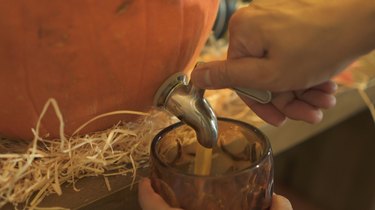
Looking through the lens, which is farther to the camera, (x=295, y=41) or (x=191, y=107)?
(x=191, y=107)

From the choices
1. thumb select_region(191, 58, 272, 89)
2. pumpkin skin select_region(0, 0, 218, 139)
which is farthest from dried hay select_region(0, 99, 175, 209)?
thumb select_region(191, 58, 272, 89)

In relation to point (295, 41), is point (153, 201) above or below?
below

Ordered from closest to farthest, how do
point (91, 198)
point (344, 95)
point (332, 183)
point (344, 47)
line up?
point (344, 47)
point (91, 198)
point (344, 95)
point (332, 183)

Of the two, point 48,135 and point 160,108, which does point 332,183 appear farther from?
point 48,135

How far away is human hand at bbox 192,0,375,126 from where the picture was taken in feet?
1.35

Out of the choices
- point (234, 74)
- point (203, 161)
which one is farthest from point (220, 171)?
point (234, 74)

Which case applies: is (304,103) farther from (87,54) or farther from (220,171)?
(87,54)

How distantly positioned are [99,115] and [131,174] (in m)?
0.08

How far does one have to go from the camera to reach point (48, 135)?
549 mm

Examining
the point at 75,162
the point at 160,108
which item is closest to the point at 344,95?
the point at 160,108

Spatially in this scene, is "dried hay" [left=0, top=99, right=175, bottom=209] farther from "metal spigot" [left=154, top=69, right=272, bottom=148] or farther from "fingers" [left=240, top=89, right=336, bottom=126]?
"fingers" [left=240, top=89, right=336, bottom=126]

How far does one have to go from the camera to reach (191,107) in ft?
1.70

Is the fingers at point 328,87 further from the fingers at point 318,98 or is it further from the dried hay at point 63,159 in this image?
the dried hay at point 63,159

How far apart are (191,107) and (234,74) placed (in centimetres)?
10
